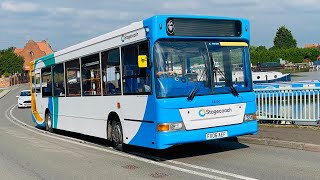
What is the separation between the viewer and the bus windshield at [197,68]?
8586 millimetres

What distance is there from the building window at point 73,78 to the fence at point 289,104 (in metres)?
5.81

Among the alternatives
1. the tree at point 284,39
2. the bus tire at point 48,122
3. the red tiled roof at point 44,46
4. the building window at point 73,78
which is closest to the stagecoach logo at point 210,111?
the building window at point 73,78

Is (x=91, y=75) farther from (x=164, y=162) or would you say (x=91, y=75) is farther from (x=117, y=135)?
(x=164, y=162)

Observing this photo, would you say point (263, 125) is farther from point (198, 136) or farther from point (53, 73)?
point (53, 73)

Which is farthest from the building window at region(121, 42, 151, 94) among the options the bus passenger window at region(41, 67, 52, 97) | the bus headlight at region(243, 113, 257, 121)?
the bus passenger window at region(41, 67, 52, 97)

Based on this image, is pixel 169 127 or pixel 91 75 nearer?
pixel 169 127

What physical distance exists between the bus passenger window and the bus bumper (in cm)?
852

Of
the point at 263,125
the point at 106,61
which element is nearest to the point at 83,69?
the point at 106,61

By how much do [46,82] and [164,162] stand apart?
28.9 ft

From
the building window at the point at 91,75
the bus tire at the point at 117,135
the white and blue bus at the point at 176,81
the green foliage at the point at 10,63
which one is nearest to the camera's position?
the white and blue bus at the point at 176,81

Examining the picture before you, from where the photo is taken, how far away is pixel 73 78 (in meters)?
13.3

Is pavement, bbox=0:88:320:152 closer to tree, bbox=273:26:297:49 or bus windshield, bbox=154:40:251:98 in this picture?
bus windshield, bbox=154:40:251:98

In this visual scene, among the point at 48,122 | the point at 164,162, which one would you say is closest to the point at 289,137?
the point at 164,162

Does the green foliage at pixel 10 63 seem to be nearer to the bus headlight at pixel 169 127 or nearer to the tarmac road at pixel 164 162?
the tarmac road at pixel 164 162
